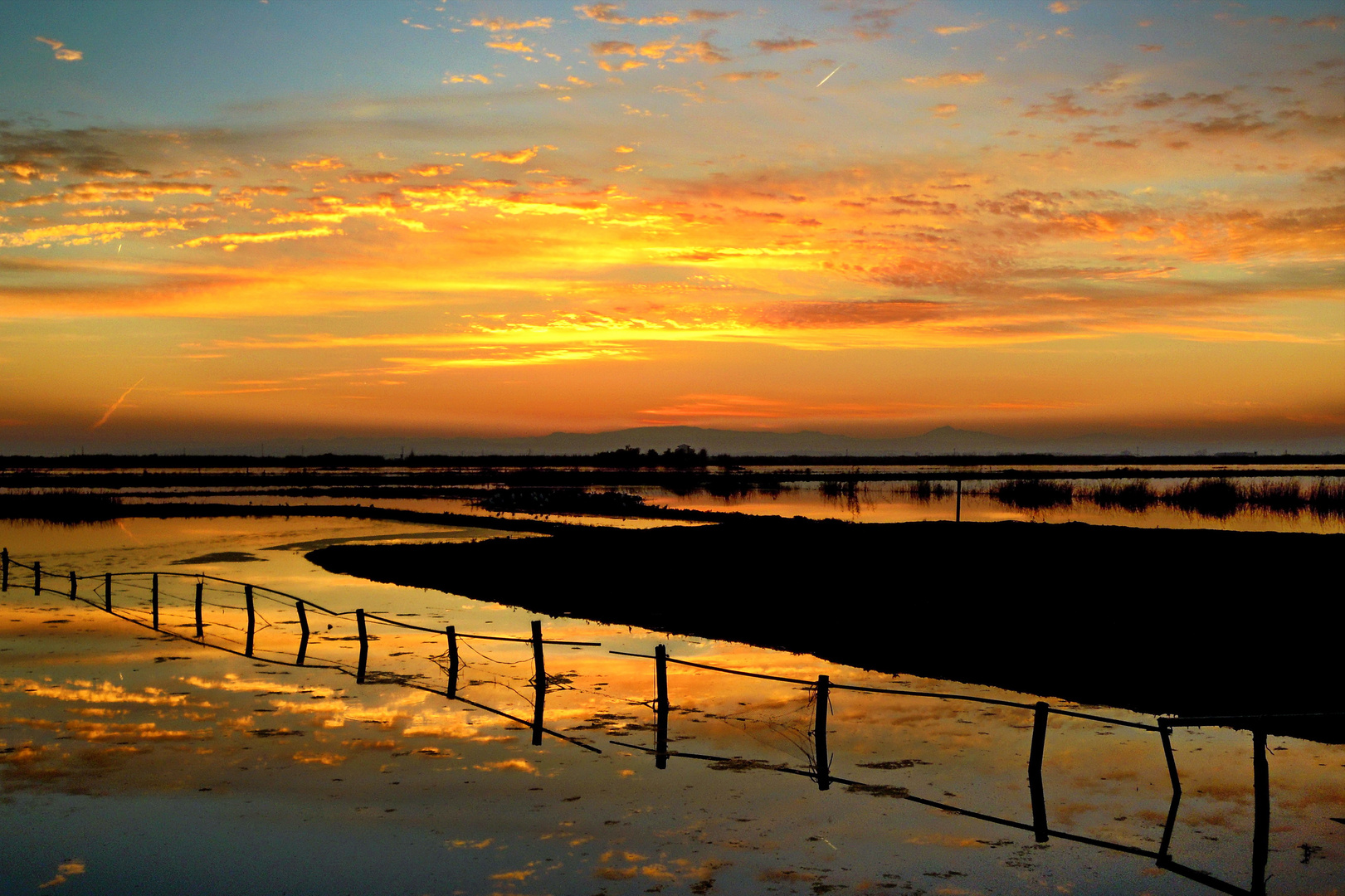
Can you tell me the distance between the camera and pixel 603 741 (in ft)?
49.6

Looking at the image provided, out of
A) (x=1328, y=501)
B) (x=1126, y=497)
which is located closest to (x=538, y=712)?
(x=1328, y=501)

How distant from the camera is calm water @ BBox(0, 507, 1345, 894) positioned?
33.7 ft

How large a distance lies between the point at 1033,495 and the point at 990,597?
168ft

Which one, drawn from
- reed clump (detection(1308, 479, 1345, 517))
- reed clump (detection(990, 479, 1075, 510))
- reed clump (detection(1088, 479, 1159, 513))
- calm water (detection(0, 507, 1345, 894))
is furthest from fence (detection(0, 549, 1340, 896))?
reed clump (detection(1088, 479, 1159, 513))

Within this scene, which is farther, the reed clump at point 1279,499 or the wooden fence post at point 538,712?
the reed clump at point 1279,499

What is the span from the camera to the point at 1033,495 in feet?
241

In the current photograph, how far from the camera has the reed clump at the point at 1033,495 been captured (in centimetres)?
6831

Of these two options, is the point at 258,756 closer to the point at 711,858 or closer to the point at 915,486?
the point at 711,858

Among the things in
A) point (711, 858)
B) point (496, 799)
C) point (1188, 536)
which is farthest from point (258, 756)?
point (1188, 536)

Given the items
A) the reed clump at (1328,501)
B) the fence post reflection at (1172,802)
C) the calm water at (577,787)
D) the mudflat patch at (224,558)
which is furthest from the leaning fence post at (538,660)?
the reed clump at (1328,501)

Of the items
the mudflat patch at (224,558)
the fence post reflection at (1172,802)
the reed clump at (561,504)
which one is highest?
the fence post reflection at (1172,802)

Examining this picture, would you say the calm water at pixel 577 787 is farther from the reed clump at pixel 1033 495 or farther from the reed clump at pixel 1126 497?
the reed clump at pixel 1126 497

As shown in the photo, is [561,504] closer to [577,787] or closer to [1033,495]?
[1033,495]

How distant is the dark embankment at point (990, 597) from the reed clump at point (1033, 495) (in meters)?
27.2
